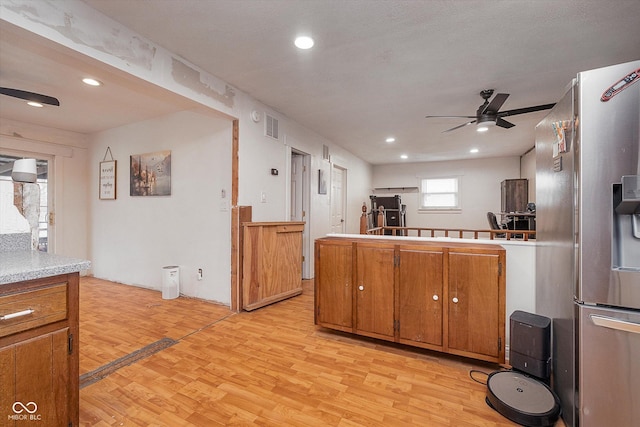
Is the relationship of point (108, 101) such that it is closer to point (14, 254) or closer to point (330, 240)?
point (14, 254)

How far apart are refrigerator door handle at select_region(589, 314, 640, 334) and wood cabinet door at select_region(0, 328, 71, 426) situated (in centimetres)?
240

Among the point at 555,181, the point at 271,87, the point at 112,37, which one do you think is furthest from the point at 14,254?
the point at 555,181

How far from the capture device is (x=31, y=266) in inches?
45.2

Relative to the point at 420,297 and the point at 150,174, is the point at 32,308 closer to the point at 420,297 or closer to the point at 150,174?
the point at 420,297

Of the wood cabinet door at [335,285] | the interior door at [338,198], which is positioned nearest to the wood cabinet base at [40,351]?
the wood cabinet door at [335,285]

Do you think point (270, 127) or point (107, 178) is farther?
point (107, 178)

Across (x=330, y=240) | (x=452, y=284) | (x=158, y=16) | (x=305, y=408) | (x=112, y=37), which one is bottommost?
(x=305, y=408)

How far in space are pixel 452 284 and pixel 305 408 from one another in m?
1.33

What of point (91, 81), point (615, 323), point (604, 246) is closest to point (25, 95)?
point (91, 81)

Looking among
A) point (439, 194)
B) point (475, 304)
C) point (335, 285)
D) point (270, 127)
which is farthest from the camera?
point (439, 194)

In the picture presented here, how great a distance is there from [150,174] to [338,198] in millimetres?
3567

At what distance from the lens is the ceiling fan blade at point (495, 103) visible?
9.11 ft

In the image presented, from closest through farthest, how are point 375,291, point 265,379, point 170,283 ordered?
point 265,379 → point 375,291 → point 170,283

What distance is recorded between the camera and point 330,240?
264 cm
